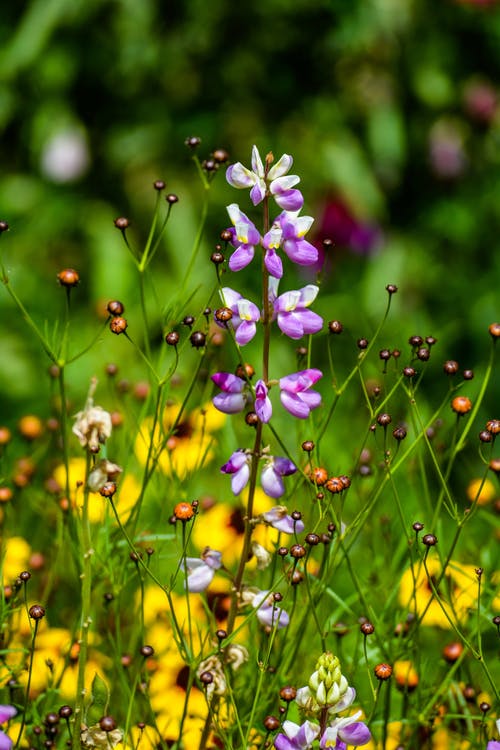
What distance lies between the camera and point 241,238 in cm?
76

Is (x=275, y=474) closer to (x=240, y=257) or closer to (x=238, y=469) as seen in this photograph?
(x=238, y=469)

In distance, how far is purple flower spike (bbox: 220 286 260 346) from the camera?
76 cm

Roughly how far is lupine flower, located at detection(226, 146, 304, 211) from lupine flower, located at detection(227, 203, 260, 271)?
0.02 m

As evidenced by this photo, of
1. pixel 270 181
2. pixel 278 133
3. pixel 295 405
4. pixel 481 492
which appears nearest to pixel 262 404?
pixel 295 405

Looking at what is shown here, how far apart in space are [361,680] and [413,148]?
1554 millimetres

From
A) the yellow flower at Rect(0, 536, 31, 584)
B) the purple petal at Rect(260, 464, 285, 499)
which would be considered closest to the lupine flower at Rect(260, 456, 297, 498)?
the purple petal at Rect(260, 464, 285, 499)

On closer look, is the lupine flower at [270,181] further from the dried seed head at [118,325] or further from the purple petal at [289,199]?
the dried seed head at [118,325]

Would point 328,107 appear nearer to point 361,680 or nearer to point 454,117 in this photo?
point 454,117

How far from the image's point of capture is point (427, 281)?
Result: 7.42ft

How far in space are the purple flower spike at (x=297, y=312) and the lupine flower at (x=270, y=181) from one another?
0.06m

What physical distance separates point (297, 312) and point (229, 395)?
3.1 inches

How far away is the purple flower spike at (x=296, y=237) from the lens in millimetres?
763

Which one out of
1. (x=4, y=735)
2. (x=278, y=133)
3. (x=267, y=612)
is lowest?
(x=4, y=735)

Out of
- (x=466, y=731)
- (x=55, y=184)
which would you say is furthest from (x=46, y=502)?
(x=55, y=184)
